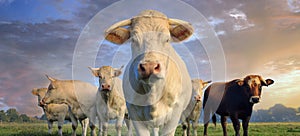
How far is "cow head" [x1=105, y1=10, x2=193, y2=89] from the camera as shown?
4.66 metres

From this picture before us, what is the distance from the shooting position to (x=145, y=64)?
449 centimetres

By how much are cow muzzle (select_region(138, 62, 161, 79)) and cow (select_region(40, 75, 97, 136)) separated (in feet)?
30.6

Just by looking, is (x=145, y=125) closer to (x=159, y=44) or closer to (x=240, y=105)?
(x=159, y=44)

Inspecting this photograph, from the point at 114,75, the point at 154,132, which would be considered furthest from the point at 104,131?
the point at 154,132

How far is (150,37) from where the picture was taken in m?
5.21

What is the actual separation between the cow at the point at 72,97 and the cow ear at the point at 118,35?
7.66 m

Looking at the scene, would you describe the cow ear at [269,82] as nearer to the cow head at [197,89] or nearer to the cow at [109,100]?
the cow head at [197,89]

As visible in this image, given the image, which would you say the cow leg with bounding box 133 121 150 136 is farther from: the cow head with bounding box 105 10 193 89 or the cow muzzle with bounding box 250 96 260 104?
the cow muzzle with bounding box 250 96 260 104

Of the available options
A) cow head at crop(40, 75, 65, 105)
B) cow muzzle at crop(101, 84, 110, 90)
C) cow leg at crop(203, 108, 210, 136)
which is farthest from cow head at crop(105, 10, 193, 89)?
cow head at crop(40, 75, 65, 105)

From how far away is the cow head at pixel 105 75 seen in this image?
1104cm

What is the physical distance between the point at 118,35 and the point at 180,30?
1165 millimetres

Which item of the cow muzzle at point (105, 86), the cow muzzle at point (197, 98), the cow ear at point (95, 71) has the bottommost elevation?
the cow muzzle at point (197, 98)

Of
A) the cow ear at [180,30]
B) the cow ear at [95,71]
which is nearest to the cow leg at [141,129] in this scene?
the cow ear at [180,30]

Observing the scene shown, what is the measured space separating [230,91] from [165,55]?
8.17 metres
